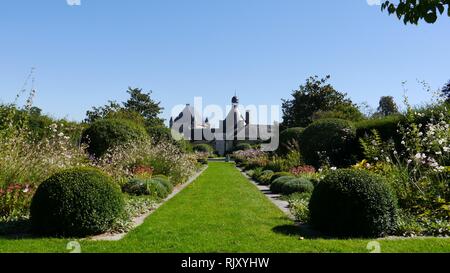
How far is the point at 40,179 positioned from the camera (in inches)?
387

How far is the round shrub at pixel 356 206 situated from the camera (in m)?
7.18

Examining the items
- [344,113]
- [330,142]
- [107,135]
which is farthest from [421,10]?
[344,113]

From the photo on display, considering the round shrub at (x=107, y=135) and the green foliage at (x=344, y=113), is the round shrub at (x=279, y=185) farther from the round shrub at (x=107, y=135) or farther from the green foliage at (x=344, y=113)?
the green foliage at (x=344, y=113)

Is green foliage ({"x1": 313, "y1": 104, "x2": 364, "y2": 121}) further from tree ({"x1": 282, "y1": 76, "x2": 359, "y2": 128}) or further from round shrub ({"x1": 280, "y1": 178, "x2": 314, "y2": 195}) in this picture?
round shrub ({"x1": 280, "y1": 178, "x2": 314, "y2": 195})

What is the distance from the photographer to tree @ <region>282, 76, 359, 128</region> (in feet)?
139

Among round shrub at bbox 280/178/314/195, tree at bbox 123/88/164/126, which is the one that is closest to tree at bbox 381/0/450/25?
round shrub at bbox 280/178/314/195

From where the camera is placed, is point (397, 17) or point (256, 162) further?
point (256, 162)

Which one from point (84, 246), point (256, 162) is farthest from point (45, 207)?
point (256, 162)

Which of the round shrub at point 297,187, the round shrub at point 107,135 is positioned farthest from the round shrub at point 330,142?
the round shrub at point 107,135

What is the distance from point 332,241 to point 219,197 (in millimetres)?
6383

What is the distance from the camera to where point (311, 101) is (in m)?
43.1

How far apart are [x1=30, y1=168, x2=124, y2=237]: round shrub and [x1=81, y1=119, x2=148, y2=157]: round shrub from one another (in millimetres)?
11716
